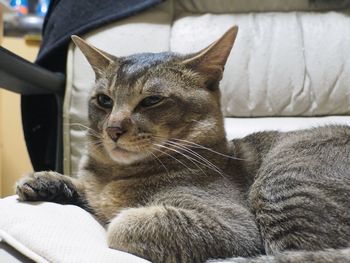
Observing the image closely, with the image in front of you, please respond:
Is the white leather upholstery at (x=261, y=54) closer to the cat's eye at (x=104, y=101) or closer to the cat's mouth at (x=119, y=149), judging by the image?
the cat's eye at (x=104, y=101)

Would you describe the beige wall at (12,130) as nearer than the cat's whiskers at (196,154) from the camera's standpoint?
No

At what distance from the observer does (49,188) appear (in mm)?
1162

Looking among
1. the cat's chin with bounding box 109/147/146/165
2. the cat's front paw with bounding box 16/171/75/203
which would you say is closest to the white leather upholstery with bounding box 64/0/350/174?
the cat's front paw with bounding box 16/171/75/203

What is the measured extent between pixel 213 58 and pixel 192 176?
0.33 metres

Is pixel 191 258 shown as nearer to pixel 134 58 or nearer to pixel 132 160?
pixel 132 160

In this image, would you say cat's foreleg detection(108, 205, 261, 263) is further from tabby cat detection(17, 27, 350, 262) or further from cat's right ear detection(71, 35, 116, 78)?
cat's right ear detection(71, 35, 116, 78)

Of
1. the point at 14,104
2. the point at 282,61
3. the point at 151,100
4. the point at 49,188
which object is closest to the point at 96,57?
the point at 151,100

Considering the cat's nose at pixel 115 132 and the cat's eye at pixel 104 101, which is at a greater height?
the cat's eye at pixel 104 101

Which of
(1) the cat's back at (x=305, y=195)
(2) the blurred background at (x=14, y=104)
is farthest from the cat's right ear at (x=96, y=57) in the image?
(2) the blurred background at (x=14, y=104)

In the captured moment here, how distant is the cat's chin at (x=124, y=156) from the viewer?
1.12 m

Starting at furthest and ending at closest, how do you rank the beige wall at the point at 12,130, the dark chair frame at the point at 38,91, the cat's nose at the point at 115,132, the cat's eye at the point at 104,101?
1. the beige wall at the point at 12,130
2. the dark chair frame at the point at 38,91
3. the cat's eye at the point at 104,101
4. the cat's nose at the point at 115,132

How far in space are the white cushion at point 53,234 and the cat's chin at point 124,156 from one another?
173 millimetres

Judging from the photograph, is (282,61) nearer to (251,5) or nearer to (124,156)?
(251,5)

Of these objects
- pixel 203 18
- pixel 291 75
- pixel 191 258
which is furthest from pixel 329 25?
pixel 191 258
